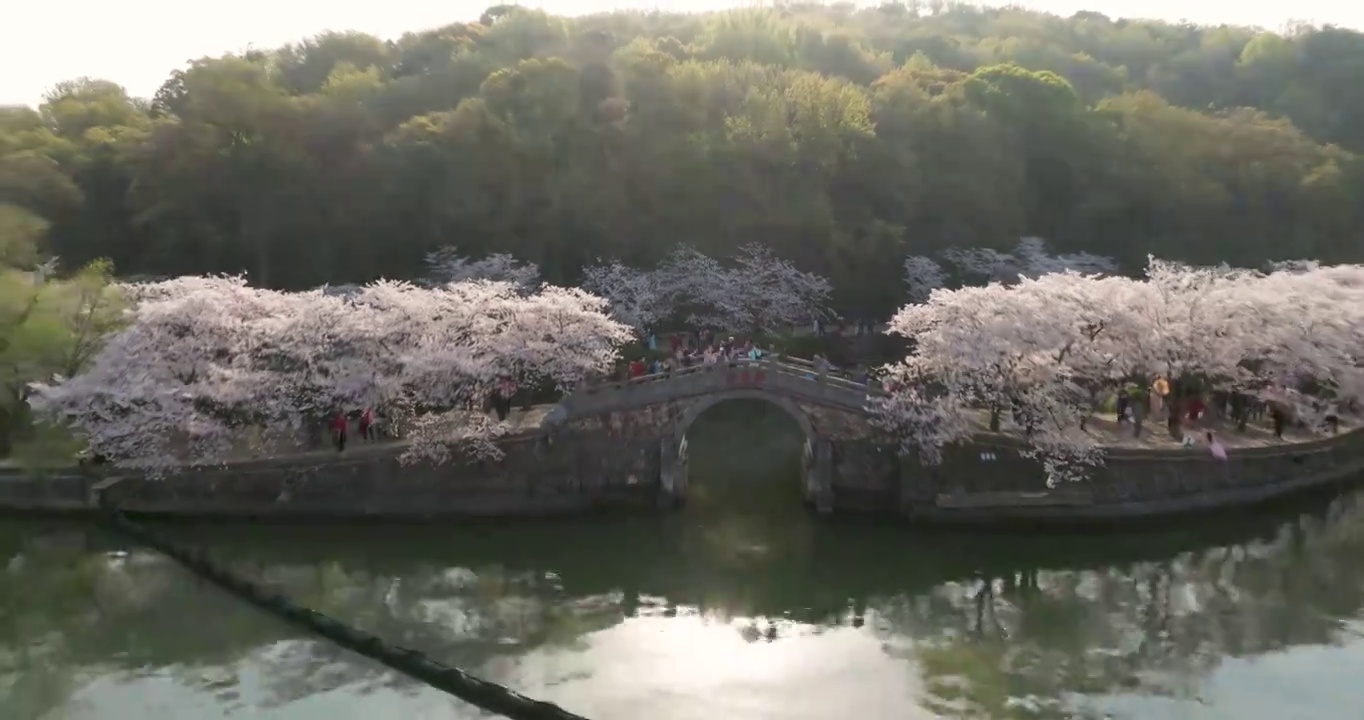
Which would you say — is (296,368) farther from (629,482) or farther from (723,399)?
(723,399)

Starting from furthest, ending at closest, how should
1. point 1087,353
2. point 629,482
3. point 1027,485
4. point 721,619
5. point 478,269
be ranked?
1. point 478,269
2. point 629,482
3. point 1087,353
4. point 1027,485
5. point 721,619

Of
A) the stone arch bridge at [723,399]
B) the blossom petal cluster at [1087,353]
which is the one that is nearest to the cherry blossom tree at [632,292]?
the stone arch bridge at [723,399]

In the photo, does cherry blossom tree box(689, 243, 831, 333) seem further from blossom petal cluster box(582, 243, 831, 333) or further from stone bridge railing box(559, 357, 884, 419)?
stone bridge railing box(559, 357, 884, 419)

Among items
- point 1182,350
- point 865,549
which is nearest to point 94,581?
point 865,549

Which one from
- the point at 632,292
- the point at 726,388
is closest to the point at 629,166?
the point at 632,292

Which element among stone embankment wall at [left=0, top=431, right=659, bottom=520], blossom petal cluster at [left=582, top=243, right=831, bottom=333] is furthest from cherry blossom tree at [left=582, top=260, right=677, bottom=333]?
stone embankment wall at [left=0, top=431, right=659, bottom=520]

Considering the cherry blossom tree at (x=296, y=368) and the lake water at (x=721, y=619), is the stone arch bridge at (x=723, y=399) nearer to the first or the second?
the lake water at (x=721, y=619)

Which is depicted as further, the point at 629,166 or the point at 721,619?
the point at 629,166
